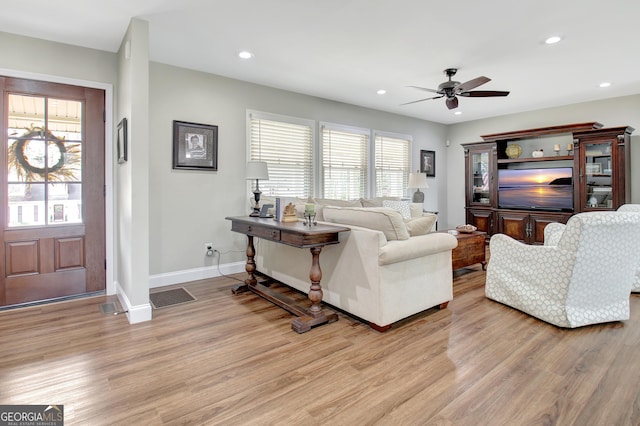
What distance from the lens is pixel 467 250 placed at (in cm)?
446

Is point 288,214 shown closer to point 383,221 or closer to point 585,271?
point 383,221

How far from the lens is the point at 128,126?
3.01 m

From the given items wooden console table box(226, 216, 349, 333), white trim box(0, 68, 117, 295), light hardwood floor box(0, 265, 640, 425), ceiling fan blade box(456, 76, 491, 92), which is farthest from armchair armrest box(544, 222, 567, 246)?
white trim box(0, 68, 117, 295)

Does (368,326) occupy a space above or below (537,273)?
below

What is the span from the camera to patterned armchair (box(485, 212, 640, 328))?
270cm

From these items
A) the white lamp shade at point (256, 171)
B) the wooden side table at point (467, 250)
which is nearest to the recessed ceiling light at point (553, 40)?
the wooden side table at point (467, 250)

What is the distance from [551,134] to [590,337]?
14.3 ft

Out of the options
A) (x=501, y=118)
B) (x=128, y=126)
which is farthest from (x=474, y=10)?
(x=501, y=118)

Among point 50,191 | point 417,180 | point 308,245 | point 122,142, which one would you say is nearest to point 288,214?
point 308,245

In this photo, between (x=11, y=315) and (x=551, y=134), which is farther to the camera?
(x=551, y=134)

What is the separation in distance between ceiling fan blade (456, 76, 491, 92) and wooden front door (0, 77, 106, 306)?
3.99 metres

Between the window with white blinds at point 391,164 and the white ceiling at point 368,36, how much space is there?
162cm

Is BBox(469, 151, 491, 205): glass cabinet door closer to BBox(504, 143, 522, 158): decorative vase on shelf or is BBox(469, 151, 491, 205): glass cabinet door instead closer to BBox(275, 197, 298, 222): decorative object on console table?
BBox(504, 143, 522, 158): decorative vase on shelf

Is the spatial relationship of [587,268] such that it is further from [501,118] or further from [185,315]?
[501,118]
